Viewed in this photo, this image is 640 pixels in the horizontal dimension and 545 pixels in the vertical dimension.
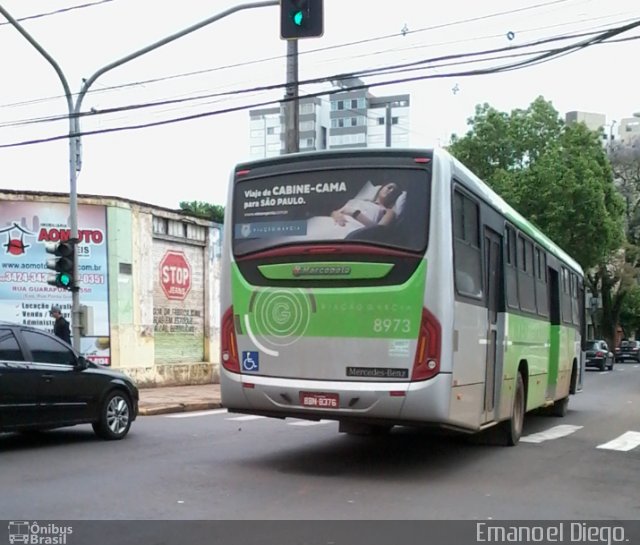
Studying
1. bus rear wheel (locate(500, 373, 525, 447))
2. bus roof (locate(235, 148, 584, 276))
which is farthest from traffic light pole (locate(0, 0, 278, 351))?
bus rear wheel (locate(500, 373, 525, 447))

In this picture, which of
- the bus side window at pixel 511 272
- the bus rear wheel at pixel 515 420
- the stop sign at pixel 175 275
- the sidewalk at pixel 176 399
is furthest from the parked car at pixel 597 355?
the bus side window at pixel 511 272

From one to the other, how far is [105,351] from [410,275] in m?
13.2

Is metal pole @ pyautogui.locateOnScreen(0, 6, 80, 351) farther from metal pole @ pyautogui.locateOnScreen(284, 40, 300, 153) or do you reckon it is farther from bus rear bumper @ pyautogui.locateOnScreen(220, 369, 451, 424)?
bus rear bumper @ pyautogui.locateOnScreen(220, 369, 451, 424)

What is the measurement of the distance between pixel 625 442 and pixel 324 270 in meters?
6.50

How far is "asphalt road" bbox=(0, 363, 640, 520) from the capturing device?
264 inches

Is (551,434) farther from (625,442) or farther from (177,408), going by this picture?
(177,408)

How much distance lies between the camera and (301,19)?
11.0 meters

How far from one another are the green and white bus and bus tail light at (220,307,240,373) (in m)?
0.01

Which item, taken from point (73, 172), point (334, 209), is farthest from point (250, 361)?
point (73, 172)

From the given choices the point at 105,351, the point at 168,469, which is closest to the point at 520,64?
the point at 168,469

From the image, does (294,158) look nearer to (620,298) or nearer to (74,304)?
(74,304)

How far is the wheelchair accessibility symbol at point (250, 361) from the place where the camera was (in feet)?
27.5

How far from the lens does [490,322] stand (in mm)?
9203

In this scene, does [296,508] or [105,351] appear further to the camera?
[105,351]
